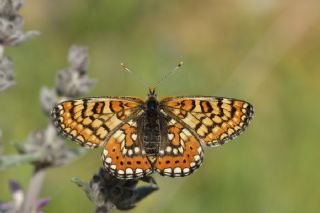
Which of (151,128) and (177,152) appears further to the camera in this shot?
(151,128)

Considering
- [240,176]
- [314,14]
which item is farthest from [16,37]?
[314,14]

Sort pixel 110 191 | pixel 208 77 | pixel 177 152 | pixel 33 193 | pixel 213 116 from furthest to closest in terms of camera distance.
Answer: pixel 208 77, pixel 33 193, pixel 213 116, pixel 177 152, pixel 110 191

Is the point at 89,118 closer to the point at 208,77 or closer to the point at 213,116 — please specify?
the point at 213,116

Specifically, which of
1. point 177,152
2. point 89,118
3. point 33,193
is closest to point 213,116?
point 177,152

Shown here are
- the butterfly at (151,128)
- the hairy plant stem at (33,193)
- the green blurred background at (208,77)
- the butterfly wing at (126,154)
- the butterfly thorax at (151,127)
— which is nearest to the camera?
the butterfly wing at (126,154)

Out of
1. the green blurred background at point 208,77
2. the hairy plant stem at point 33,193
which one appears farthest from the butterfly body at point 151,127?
the green blurred background at point 208,77

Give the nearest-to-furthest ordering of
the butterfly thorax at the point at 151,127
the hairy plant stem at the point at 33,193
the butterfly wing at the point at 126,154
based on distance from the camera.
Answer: the butterfly wing at the point at 126,154
the butterfly thorax at the point at 151,127
the hairy plant stem at the point at 33,193

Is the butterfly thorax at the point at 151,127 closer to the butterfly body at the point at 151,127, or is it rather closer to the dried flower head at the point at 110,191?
the butterfly body at the point at 151,127
